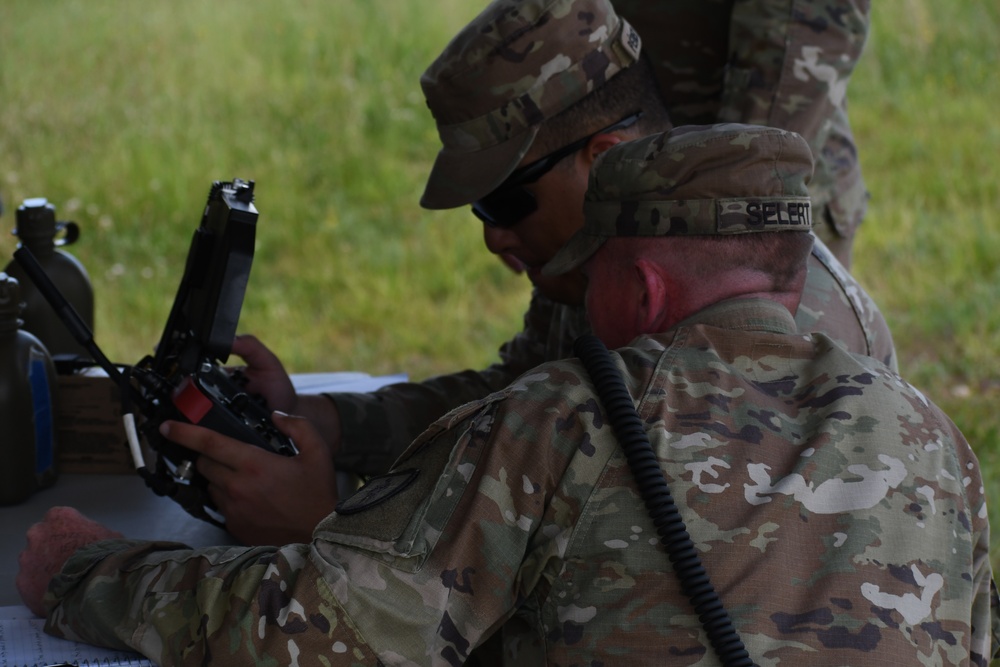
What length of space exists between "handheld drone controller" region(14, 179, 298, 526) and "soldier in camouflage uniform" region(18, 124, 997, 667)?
0.34 m

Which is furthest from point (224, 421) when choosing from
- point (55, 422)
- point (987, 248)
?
point (987, 248)

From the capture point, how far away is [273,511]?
1861 mm

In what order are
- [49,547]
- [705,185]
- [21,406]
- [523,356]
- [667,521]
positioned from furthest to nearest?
1. [523,356]
2. [21,406]
3. [49,547]
4. [705,185]
5. [667,521]

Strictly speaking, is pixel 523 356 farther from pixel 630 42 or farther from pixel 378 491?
pixel 378 491

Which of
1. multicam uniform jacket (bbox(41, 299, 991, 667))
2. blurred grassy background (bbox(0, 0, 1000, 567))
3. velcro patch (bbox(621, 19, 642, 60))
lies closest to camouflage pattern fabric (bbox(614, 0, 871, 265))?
velcro patch (bbox(621, 19, 642, 60))

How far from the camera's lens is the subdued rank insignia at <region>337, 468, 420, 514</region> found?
1.38 m

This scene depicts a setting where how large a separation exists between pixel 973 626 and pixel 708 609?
46cm

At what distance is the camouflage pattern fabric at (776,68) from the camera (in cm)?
298

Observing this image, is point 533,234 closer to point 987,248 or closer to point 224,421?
point 224,421

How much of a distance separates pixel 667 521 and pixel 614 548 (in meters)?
0.07

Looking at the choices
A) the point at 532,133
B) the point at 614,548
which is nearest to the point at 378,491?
the point at 614,548

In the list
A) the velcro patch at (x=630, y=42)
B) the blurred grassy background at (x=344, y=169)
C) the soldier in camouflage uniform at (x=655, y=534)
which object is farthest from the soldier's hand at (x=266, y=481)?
the blurred grassy background at (x=344, y=169)

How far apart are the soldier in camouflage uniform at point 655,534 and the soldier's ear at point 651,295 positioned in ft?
0.14

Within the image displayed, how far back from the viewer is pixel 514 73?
2.18m
